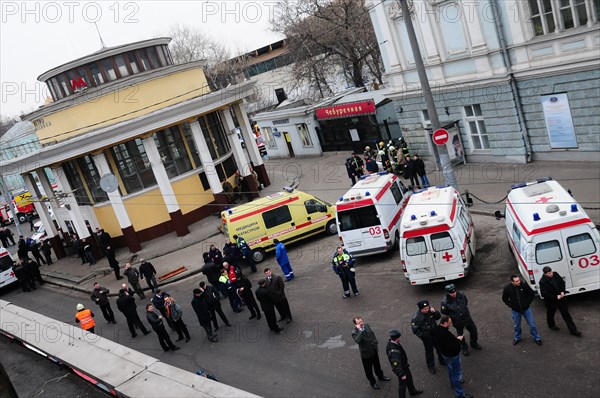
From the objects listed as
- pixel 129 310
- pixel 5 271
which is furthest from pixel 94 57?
pixel 129 310

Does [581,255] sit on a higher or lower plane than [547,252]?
lower

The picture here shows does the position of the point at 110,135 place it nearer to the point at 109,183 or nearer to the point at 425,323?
the point at 109,183

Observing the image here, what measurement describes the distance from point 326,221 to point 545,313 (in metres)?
10.5

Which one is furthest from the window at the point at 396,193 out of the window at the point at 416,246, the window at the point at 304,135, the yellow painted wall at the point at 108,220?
the window at the point at 304,135

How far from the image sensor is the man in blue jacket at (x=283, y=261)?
17.7m

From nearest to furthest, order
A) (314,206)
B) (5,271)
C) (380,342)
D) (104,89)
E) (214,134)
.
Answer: (380,342) → (314,206) → (104,89) → (5,271) → (214,134)

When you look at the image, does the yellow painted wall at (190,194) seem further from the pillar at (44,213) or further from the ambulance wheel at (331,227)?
the ambulance wheel at (331,227)

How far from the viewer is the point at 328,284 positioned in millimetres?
17031

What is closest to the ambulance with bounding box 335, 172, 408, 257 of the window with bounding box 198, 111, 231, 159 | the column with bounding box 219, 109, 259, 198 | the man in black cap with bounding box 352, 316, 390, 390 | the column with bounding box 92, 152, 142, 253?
the man in black cap with bounding box 352, 316, 390, 390

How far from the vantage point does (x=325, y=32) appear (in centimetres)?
4409

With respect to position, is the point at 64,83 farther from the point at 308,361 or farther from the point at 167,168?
the point at 308,361

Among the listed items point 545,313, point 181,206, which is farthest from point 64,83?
point 545,313

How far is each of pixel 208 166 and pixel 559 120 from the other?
15906mm

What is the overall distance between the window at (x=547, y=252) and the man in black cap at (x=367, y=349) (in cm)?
390
